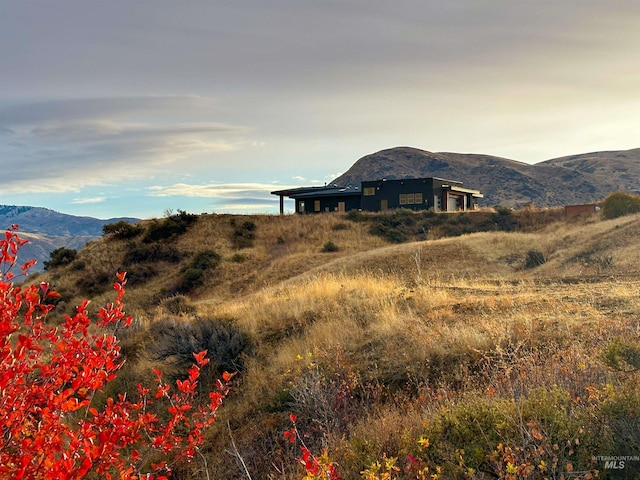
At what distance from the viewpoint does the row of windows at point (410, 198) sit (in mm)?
49500

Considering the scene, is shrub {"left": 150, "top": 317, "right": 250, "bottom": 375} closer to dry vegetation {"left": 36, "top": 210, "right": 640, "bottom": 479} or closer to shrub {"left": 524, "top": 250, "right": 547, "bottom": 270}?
dry vegetation {"left": 36, "top": 210, "right": 640, "bottom": 479}

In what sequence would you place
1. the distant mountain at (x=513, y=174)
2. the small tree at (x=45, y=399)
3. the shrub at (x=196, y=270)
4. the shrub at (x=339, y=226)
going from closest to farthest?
the small tree at (x=45, y=399) → the shrub at (x=196, y=270) → the shrub at (x=339, y=226) → the distant mountain at (x=513, y=174)

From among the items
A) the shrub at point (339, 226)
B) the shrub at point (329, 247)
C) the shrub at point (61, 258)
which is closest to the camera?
the shrub at point (329, 247)

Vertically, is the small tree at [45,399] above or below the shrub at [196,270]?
above

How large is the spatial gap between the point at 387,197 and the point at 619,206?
78.0 feet

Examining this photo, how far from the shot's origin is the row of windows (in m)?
49.5

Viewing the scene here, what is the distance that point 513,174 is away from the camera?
375 ft

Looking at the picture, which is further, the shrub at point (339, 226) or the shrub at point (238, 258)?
the shrub at point (339, 226)

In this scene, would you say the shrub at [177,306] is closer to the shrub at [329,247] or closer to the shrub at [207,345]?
the shrub at [207,345]

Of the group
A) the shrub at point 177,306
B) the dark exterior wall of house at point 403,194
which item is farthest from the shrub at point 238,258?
the dark exterior wall of house at point 403,194

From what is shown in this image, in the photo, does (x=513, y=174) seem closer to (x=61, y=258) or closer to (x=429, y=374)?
(x=61, y=258)

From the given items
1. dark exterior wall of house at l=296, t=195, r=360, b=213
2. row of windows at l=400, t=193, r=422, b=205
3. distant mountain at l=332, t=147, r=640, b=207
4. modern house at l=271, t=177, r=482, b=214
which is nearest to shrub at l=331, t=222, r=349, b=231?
modern house at l=271, t=177, r=482, b=214

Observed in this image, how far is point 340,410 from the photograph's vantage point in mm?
5508

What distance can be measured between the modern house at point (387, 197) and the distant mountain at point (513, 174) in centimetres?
4629
